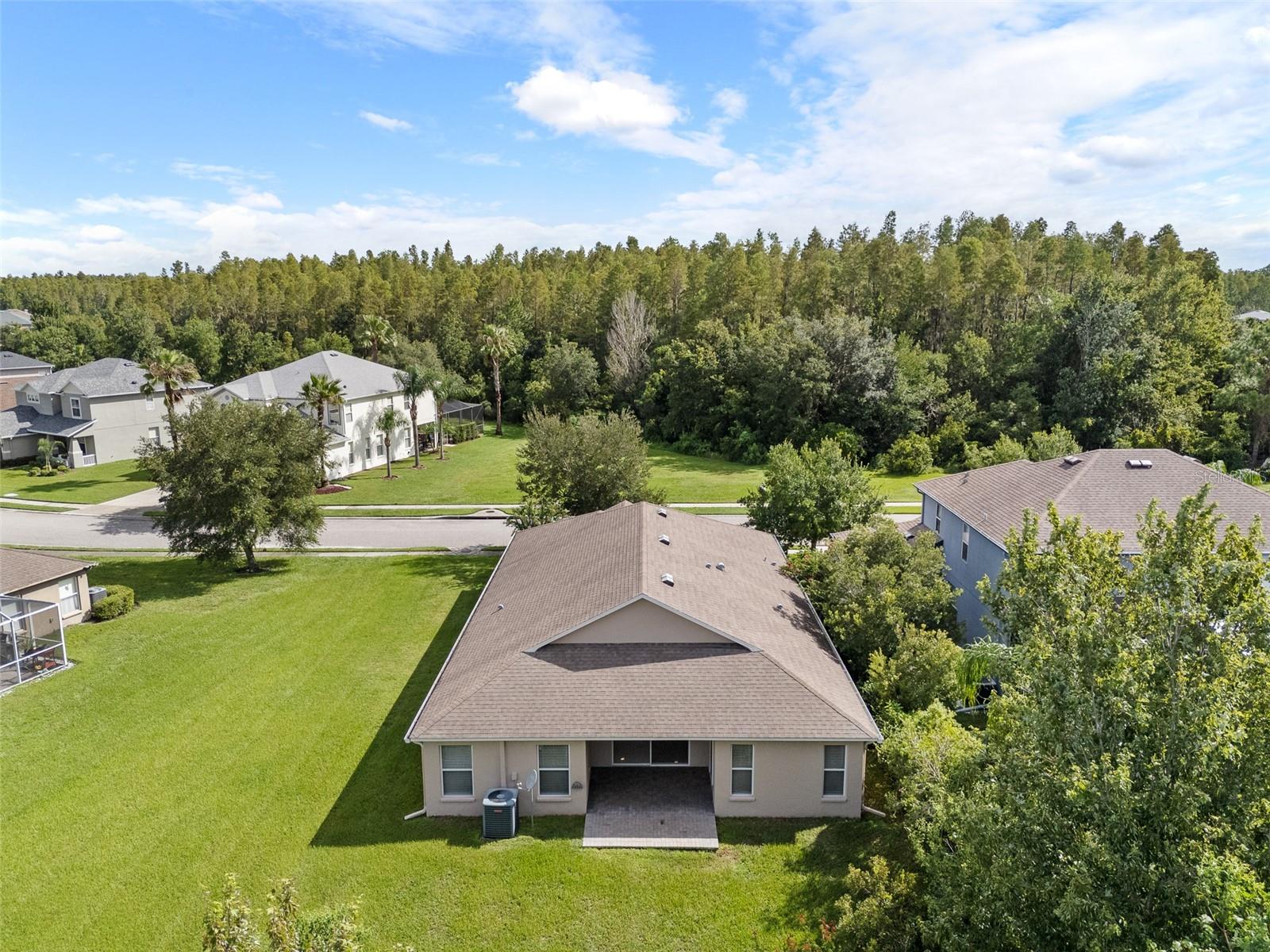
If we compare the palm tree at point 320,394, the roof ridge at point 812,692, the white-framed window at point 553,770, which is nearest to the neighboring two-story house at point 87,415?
the palm tree at point 320,394

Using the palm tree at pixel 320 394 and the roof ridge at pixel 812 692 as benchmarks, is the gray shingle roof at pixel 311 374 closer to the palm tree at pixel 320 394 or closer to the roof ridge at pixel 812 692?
the palm tree at pixel 320 394

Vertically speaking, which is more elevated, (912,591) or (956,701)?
(912,591)

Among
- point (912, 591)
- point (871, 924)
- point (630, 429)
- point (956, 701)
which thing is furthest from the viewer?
point (630, 429)

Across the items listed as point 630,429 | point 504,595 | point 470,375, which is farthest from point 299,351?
point 504,595

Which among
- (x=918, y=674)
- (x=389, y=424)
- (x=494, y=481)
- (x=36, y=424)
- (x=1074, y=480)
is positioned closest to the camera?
(x=918, y=674)

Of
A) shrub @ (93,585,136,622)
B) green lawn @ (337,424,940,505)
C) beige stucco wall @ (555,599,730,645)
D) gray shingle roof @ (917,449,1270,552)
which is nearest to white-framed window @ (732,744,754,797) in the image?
beige stucco wall @ (555,599,730,645)

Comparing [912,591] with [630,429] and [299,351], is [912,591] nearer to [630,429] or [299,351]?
[630,429]

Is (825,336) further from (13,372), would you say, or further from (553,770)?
(13,372)

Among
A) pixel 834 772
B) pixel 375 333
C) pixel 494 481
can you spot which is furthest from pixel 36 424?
pixel 834 772

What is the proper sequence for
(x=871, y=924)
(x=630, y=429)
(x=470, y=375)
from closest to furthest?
(x=871, y=924) → (x=630, y=429) → (x=470, y=375)
